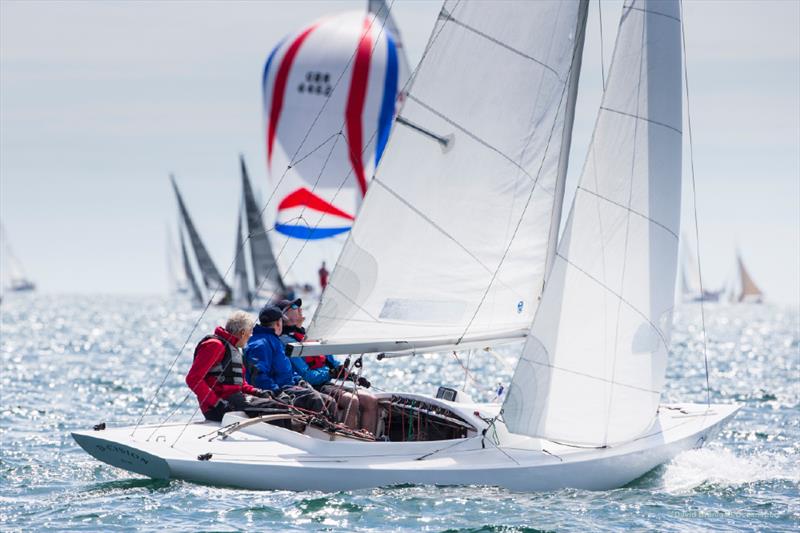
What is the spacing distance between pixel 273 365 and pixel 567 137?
3.02 meters

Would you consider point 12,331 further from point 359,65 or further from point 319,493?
point 319,493

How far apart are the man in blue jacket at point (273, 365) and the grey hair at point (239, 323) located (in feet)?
0.46

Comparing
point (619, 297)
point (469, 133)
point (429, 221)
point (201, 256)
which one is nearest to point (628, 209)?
point (619, 297)

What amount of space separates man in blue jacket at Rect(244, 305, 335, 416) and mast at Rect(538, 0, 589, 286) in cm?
217

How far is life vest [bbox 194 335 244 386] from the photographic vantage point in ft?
29.7

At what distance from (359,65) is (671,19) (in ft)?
68.9

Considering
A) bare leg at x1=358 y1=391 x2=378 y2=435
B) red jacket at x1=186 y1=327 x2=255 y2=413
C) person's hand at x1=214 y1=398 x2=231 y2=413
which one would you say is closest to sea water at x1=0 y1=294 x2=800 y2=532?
red jacket at x1=186 y1=327 x2=255 y2=413

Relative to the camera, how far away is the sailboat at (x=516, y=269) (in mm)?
8797

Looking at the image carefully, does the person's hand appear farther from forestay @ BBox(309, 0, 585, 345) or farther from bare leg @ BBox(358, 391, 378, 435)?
forestay @ BBox(309, 0, 585, 345)

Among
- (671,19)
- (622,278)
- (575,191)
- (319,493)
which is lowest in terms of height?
(319,493)

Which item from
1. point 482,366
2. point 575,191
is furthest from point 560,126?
point 482,366

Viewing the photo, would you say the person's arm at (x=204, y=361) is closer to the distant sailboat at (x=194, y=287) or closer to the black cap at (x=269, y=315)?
the black cap at (x=269, y=315)

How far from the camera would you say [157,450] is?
8430 mm

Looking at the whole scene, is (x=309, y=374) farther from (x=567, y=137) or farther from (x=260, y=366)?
(x=567, y=137)
